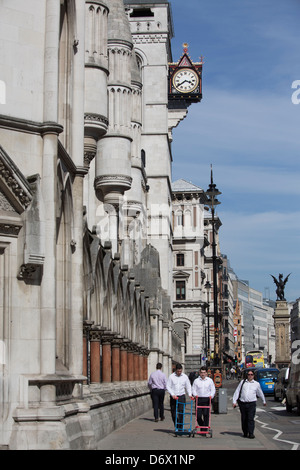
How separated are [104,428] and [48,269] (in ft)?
20.9

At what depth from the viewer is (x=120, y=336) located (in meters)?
26.1

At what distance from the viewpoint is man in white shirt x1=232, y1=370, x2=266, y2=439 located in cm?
1969

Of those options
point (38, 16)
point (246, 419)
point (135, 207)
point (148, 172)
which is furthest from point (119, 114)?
Answer: point (148, 172)

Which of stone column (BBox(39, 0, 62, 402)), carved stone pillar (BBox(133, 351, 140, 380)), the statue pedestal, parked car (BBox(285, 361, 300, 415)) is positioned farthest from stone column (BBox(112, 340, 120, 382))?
the statue pedestal

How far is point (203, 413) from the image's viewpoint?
20062mm

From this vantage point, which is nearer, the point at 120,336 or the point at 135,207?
the point at 120,336

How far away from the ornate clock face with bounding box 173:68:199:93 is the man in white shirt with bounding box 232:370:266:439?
194ft

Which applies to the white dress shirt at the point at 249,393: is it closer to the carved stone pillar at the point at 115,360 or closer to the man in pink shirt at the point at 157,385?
the man in pink shirt at the point at 157,385

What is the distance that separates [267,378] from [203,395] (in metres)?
36.4

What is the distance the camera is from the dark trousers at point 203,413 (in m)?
20.0

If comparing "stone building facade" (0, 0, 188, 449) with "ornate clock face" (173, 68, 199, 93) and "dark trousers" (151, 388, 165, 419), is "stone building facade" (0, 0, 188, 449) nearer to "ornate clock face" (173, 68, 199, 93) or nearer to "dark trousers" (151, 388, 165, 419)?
"dark trousers" (151, 388, 165, 419)

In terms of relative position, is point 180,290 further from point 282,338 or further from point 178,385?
point 178,385

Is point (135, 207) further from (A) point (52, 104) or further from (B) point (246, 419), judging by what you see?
(A) point (52, 104)
